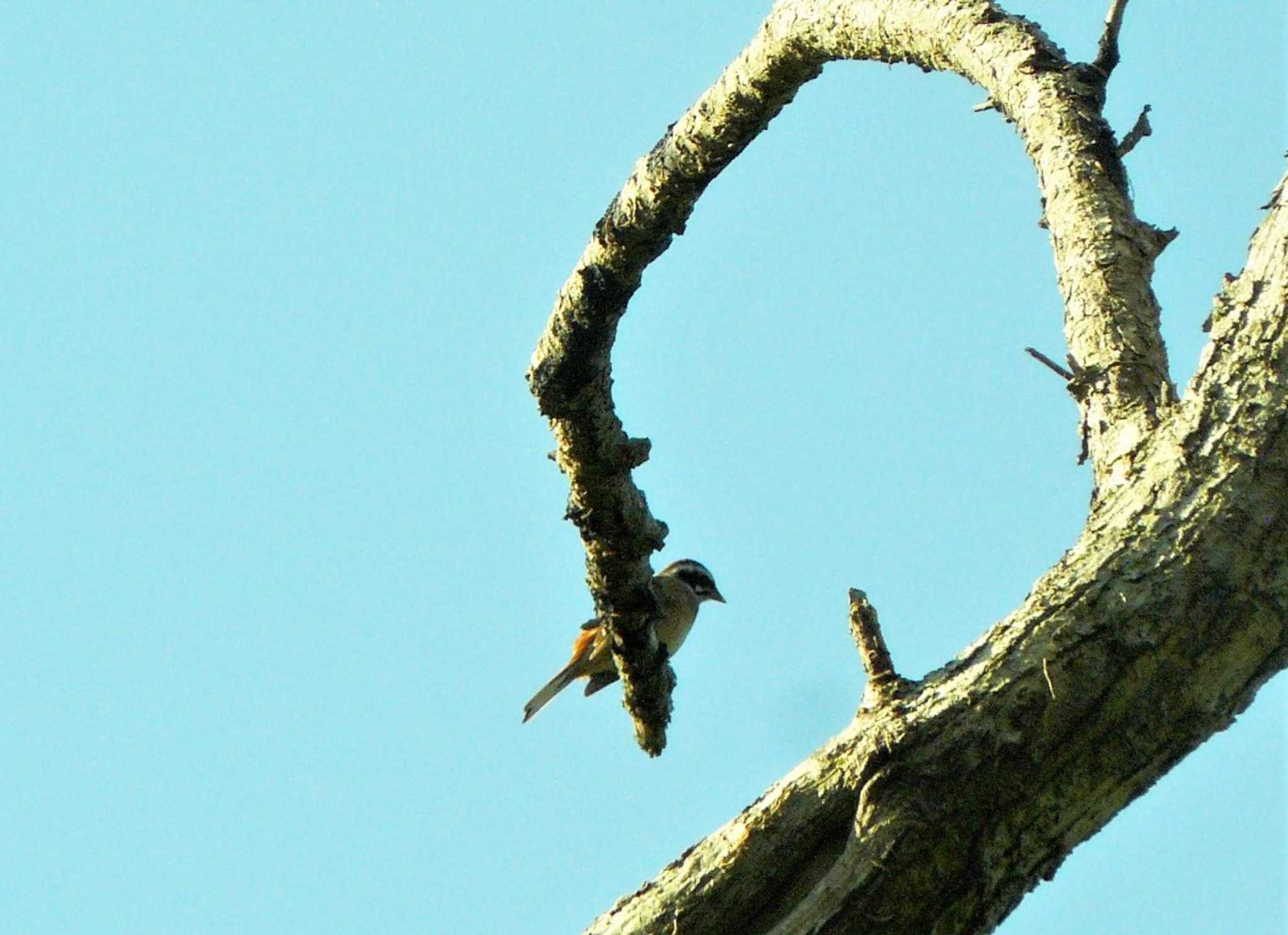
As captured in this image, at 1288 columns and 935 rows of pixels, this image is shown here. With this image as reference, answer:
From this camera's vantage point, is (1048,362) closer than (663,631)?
Yes

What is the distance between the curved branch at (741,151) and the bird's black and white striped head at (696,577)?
394 centimetres

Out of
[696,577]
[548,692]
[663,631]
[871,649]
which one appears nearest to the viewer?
[871,649]

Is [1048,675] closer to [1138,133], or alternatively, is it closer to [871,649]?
[871,649]

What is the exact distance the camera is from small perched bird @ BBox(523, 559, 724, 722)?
9.02 m

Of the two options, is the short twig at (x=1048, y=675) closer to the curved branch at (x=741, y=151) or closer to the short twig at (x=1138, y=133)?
the curved branch at (x=741, y=151)

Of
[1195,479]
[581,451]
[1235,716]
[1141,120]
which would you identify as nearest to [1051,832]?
[1235,716]

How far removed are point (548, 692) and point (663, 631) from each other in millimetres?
1946

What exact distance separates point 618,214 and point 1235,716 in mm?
3164

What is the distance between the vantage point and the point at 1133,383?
4262 millimetres

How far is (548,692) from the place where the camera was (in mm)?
10086

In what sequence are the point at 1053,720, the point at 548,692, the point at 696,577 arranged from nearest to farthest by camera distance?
the point at 1053,720 < the point at 548,692 < the point at 696,577

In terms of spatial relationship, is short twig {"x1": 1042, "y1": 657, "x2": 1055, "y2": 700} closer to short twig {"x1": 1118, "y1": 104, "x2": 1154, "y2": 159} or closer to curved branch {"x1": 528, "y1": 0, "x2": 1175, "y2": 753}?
curved branch {"x1": 528, "y1": 0, "x2": 1175, "y2": 753}

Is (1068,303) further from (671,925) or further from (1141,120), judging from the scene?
(671,925)

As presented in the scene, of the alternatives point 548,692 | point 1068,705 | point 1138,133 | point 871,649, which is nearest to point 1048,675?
point 1068,705
